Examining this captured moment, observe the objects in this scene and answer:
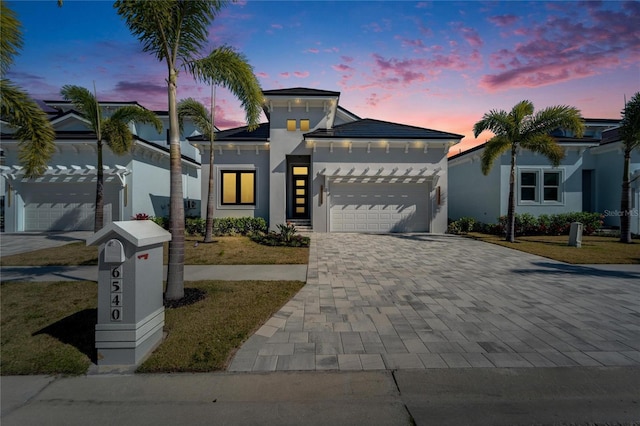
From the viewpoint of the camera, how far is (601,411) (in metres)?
2.63

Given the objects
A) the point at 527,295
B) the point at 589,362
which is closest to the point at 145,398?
the point at 589,362

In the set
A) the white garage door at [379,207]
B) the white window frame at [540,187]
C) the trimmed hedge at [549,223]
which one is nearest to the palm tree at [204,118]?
the white garage door at [379,207]

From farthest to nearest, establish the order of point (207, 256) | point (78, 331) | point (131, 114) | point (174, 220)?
point (131, 114), point (207, 256), point (174, 220), point (78, 331)

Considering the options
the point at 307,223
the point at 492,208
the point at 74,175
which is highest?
the point at 74,175

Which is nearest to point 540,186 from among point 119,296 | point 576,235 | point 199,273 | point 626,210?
point 626,210

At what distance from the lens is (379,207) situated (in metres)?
16.5

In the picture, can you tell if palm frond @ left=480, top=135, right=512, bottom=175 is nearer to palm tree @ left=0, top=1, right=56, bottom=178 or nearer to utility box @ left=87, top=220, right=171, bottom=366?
utility box @ left=87, top=220, right=171, bottom=366

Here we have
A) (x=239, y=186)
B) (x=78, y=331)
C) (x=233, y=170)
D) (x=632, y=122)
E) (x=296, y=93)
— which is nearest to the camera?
(x=78, y=331)

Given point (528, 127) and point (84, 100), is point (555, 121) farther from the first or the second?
point (84, 100)

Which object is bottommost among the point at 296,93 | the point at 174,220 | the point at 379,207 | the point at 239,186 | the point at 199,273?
the point at 199,273

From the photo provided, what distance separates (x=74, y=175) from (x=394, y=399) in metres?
20.3

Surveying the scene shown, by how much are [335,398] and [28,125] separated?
303 inches

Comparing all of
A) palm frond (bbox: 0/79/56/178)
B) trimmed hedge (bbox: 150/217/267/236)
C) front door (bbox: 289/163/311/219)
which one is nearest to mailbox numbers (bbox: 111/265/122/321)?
palm frond (bbox: 0/79/56/178)

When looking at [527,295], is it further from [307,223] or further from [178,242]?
[307,223]
